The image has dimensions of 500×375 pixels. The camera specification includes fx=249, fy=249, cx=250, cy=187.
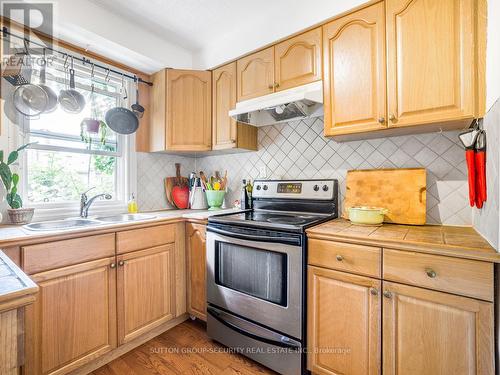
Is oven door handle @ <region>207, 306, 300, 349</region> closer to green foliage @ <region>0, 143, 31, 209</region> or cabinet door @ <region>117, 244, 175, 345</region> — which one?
cabinet door @ <region>117, 244, 175, 345</region>

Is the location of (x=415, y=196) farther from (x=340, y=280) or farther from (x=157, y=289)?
(x=157, y=289)

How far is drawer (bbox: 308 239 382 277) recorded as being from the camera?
1.20 m

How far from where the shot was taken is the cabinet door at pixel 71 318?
1.27 meters

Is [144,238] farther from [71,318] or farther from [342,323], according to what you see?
[342,323]

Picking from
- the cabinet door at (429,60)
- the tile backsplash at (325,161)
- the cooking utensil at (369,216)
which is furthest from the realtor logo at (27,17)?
the cooking utensil at (369,216)

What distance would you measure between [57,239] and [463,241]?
1986 mm

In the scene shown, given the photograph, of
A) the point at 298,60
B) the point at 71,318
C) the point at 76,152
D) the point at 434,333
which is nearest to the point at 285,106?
the point at 298,60

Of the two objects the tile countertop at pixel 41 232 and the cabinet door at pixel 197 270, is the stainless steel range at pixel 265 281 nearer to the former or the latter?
the cabinet door at pixel 197 270

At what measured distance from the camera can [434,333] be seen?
3.49ft

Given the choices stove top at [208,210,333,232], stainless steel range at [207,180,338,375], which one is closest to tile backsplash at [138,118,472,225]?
stainless steel range at [207,180,338,375]

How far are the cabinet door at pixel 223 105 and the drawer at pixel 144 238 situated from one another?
2.74 feet

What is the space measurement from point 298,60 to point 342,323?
165 cm

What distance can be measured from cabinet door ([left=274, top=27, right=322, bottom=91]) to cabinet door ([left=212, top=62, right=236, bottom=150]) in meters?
0.45

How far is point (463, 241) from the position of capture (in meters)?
1.10
